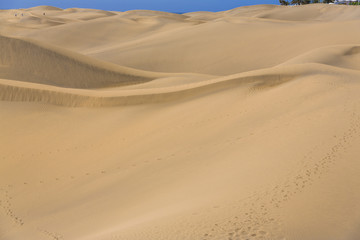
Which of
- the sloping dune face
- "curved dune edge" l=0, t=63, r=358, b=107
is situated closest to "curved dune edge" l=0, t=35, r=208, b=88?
the sloping dune face

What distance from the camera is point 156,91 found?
10.7m

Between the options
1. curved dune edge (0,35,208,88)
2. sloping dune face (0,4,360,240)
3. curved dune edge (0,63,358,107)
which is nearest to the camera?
sloping dune face (0,4,360,240)

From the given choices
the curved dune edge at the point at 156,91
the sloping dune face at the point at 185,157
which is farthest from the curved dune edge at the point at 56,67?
the curved dune edge at the point at 156,91

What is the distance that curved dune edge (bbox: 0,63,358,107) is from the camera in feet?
32.1

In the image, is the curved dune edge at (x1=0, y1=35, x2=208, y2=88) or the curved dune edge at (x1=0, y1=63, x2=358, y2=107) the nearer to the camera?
the curved dune edge at (x1=0, y1=63, x2=358, y2=107)

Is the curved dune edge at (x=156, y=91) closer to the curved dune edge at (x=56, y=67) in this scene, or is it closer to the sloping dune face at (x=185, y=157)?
the sloping dune face at (x=185, y=157)

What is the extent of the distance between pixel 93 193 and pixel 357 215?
386 cm

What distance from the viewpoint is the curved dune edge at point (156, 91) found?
9781mm

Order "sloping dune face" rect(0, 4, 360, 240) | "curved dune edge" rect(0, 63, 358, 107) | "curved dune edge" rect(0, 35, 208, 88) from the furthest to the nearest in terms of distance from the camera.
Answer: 1. "curved dune edge" rect(0, 35, 208, 88)
2. "curved dune edge" rect(0, 63, 358, 107)
3. "sloping dune face" rect(0, 4, 360, 240)

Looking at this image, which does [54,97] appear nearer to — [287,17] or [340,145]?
[340,145]

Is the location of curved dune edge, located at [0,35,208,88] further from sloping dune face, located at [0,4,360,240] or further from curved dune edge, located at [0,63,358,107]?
curved dune edge, located at [0,63,358,107]

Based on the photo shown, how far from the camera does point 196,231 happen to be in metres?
3.94

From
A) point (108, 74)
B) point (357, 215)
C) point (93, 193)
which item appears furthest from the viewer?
point (108, 74)

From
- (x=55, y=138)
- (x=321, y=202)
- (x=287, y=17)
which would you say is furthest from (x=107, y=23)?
(x=321, y=202)
